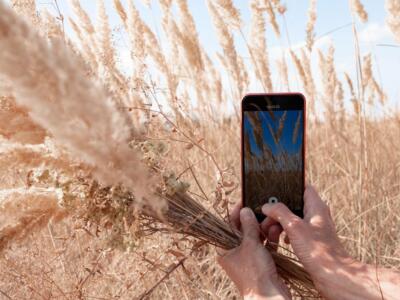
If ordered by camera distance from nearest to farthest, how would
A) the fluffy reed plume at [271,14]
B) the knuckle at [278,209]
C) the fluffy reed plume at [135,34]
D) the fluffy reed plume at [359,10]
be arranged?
the knuckle at [278,209], the fluffy reed plume at [135,34], the fluffy reed plume at [359,10], the fluffy reed plume at [271,14]

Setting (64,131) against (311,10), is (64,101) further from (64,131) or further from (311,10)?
(311,10)

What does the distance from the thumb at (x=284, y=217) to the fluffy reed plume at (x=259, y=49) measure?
134 centimetres

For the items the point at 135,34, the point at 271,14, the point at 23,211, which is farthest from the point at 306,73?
the point at 23,211

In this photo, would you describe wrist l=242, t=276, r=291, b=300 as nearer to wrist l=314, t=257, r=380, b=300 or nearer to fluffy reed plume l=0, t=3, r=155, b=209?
wrist l=314, t=257, r=380, b=300

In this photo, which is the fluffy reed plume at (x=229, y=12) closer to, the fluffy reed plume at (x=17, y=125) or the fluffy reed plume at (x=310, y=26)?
the fluffy reed plume at (x=310, y=26)

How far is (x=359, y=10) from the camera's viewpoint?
6.74 ft

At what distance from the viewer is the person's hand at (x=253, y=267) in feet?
3.12

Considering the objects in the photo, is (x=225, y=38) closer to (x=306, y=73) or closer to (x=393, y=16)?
(x=306, y=73)

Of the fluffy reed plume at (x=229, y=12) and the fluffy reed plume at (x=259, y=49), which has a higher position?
the fluffy reed plume at (x=229, y=12)

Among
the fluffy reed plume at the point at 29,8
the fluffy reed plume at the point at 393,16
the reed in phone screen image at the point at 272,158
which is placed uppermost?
the fluffy reed plume at the point at 29,8

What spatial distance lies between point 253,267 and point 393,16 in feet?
4.34

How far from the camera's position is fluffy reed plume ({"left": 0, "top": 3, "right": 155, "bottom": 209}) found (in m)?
0.45

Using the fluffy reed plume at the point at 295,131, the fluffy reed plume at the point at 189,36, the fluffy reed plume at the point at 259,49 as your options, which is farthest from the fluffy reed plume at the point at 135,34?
the fluffy reed plume at the point at 295,131

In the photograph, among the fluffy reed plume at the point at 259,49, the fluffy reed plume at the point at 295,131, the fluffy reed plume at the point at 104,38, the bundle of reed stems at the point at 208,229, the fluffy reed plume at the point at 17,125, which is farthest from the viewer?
the fluffy reed plume at the point at 259,49
